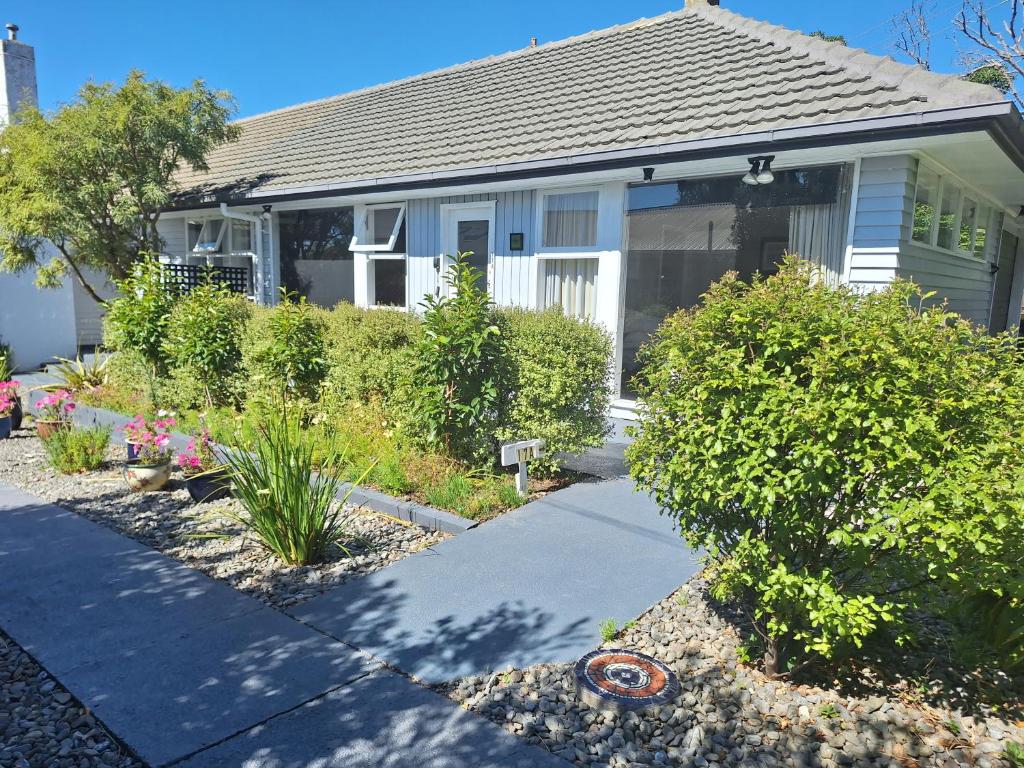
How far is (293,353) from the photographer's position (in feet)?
23.3

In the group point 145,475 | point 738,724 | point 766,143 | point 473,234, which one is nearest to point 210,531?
point 145,475

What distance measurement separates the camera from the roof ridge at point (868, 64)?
18.3 feet

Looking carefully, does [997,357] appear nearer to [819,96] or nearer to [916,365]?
[916,365]

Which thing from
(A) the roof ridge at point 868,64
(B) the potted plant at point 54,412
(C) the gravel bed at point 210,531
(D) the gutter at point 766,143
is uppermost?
(A) the roof ridge at point 868,64

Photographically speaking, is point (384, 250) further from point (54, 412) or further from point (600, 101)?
point (54, 412)

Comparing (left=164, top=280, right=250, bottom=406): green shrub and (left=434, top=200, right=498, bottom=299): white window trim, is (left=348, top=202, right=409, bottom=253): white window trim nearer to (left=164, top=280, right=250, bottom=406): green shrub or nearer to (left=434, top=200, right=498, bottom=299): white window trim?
(left=434, top=200, right=498, bottom=299): white window trim

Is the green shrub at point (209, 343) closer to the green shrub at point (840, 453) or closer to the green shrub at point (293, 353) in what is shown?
the green shrub at point (293, 353)

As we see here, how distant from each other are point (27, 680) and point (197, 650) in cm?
72

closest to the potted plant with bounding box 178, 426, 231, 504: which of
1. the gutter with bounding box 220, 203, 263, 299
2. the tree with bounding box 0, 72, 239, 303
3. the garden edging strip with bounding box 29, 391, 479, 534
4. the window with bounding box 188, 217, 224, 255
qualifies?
the garden edging strip with bounding box 29, 391, 479, 534

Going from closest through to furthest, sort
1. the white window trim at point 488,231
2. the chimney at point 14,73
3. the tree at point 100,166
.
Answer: the white window trim at point 488,231, the tree at point 100,166, the chimney at point 14,73

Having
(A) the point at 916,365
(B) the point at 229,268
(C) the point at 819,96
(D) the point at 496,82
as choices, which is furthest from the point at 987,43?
(A) the point at 916,365

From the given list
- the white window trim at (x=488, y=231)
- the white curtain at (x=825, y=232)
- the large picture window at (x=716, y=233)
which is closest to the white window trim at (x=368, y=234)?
the white window trim at (x=488, y=231)

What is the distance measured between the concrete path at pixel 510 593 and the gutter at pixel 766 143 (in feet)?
12.2

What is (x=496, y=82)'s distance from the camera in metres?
11.4
